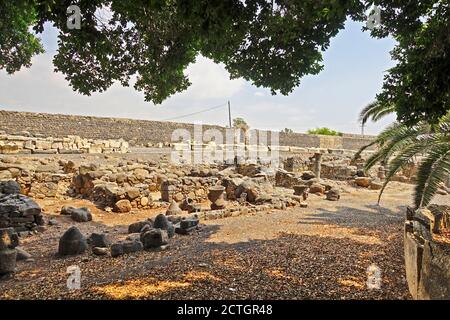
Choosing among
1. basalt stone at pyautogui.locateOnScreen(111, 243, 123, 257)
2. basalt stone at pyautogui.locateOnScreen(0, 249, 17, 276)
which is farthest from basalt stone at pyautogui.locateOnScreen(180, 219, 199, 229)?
basalt stone at pyautogui.locateOnScreen(0, 249, 17, 276)

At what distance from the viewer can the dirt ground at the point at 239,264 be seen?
370cm

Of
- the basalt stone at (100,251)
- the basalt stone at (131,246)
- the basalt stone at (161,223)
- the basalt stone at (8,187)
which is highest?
the basalt stone at (8,187)

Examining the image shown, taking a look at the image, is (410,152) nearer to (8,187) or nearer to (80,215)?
(80,215)

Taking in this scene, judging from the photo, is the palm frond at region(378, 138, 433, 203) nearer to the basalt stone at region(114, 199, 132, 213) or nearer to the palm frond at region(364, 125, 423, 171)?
the palm frond at region(364, 125, 423, 171)

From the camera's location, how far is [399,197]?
15.0 meters

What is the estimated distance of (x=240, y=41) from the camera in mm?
6191

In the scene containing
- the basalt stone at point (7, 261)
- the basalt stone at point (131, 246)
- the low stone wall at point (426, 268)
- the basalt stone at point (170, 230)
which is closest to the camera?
the low stone wall at point (426, 268)

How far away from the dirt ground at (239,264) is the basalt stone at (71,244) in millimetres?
195

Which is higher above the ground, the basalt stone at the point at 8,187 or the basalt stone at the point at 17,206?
the basalt stone at the point at 8,187

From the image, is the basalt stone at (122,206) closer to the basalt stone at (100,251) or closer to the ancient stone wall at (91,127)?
the basalt stone at (100,251)

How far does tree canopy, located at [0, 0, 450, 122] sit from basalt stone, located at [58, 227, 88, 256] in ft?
9.70

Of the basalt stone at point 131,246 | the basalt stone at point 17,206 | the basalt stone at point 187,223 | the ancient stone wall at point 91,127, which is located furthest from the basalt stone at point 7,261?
the ancient stone wall at point 91,127
